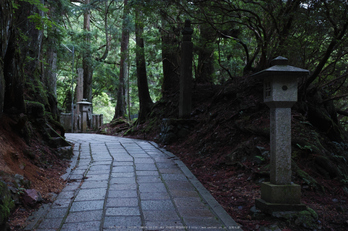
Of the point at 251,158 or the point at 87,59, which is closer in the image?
the point at 251,158

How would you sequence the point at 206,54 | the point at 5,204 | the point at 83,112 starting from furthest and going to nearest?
the point at 83,112
the point at 206,54
the point at 5,204

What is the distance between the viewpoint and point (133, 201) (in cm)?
382

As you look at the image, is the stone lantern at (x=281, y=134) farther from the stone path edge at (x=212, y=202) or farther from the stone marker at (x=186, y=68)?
the stone marker at (x=186, y=68)

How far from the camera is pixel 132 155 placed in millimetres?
7121

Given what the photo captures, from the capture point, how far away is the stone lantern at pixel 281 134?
345cm

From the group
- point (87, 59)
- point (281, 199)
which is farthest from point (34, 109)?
point (87, 59)

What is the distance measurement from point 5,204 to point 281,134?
10.8ft

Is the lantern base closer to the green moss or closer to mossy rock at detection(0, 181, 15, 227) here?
the green moss

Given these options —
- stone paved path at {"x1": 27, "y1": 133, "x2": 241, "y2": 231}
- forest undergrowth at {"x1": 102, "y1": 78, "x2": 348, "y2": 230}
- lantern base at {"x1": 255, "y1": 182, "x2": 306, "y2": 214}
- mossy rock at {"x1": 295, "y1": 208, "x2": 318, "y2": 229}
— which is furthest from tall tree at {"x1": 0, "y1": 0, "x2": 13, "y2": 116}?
mossy rock at {"x1": 295, "y1": 208, "x2": 318, "y2": 229}

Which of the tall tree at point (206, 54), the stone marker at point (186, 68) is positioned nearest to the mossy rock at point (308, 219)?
the stone marker at point (186, 68)

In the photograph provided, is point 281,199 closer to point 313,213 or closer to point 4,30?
point 313,213

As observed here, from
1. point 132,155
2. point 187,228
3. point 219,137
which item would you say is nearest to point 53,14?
point 132,155

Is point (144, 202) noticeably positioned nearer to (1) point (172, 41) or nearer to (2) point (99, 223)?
(2) point (99, 223)

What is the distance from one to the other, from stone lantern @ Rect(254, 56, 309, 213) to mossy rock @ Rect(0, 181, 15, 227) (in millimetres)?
2940
